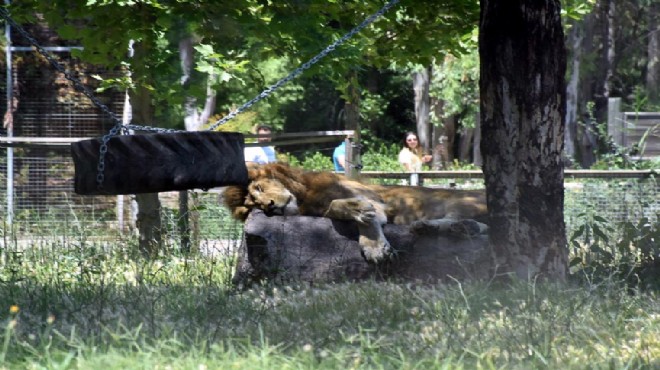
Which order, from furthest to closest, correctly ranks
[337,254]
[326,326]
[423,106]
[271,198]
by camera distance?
[423,106] < [271,198] < [337,254] < [326,326]

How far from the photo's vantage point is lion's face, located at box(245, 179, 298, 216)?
8352 mm

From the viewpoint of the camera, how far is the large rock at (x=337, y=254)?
311 inches

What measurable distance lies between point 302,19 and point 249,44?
1.86 metres

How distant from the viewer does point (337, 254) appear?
8.12 metres

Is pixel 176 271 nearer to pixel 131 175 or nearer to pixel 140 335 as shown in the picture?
pixel 131 175

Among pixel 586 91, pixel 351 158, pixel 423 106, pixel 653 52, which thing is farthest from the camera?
pixel 653 52

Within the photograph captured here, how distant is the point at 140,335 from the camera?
204 inches

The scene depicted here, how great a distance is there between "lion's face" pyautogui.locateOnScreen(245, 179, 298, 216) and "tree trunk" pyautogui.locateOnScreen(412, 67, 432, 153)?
18311 mm

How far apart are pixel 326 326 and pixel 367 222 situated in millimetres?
2398

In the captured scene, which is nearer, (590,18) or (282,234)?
(282,234)

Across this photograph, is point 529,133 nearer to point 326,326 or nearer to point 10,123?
point 326,326

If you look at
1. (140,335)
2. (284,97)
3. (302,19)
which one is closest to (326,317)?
(140,335)

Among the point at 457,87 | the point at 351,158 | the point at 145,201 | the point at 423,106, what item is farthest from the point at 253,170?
the point at 423,106

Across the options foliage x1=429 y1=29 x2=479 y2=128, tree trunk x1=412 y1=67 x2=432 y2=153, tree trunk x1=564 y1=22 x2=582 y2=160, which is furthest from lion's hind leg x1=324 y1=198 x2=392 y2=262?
tree trunk x1=564 y1=22 x2=582 y2=160
